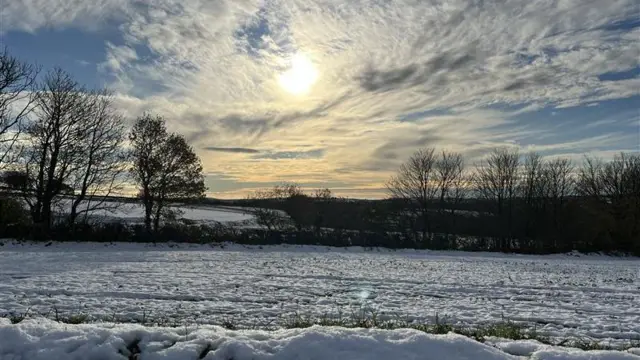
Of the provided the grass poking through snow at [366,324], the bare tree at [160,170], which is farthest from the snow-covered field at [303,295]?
the bare tree at [160,170]

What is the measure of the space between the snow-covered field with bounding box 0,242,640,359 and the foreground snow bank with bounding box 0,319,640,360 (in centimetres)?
4

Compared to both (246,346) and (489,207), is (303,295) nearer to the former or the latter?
(246,346)

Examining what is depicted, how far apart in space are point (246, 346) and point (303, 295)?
342 inches

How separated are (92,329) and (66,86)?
34937mm

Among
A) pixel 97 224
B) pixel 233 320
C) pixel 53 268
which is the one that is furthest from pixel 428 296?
pixel 97 224

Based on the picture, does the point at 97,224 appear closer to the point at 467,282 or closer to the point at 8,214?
the point at 8,214

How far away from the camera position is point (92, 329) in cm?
547

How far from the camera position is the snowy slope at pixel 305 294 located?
1027 centimetres

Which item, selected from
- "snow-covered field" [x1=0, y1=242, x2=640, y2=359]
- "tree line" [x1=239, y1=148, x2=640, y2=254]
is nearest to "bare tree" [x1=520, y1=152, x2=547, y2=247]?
"tree line" [x1=239, y1=148, x2=640, y2=254]

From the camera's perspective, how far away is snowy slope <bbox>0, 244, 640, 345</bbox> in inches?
404

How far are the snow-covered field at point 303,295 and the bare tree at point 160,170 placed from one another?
57.0ft

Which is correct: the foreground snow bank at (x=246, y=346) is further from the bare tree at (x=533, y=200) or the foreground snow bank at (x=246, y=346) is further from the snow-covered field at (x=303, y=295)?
the bare tree at (x=533, y=200)

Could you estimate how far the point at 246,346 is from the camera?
5129 millimetres

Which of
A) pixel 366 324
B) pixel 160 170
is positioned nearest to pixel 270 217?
pixel 160 170
